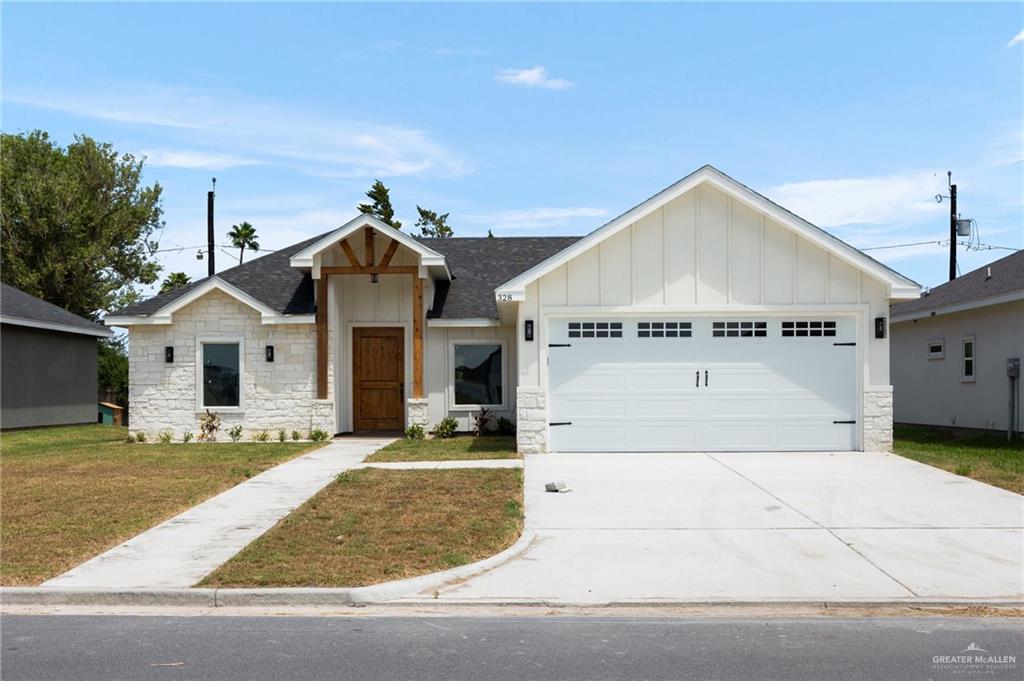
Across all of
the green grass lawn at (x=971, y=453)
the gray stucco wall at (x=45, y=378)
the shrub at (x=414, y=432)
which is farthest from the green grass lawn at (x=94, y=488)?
the green grass lawn at (x=971, y=453)

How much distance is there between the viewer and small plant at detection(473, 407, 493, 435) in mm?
19094

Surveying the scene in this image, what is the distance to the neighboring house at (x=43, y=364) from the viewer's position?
23953 mm

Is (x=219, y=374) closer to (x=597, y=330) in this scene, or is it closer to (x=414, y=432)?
(x=414, y=432)

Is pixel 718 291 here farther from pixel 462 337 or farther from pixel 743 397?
pixel 462 337

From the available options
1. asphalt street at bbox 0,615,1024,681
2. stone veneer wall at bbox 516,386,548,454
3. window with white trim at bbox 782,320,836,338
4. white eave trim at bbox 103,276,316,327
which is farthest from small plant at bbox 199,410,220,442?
asphalt street at bbox 0,615,1024,681

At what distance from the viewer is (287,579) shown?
7012 millimetres

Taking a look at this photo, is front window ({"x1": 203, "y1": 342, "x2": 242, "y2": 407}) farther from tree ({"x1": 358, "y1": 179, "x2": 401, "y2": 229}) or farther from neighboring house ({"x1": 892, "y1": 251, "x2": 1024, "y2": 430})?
tree ({"x1": 358, "y1": 179, "x2": 401, "y2": 229})

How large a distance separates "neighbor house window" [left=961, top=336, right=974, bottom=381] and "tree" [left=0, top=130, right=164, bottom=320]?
106 feet

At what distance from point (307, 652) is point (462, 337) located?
14.1 metres

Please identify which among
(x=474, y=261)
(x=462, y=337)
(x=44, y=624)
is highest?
(x=474, y=261)

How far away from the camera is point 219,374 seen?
1900 centimetres

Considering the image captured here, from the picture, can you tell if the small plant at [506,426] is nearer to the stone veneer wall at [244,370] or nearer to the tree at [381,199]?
the stone veneer wall at [244,370]

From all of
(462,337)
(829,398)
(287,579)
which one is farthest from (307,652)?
(462,337)

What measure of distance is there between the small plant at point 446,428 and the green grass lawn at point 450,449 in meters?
0.27
